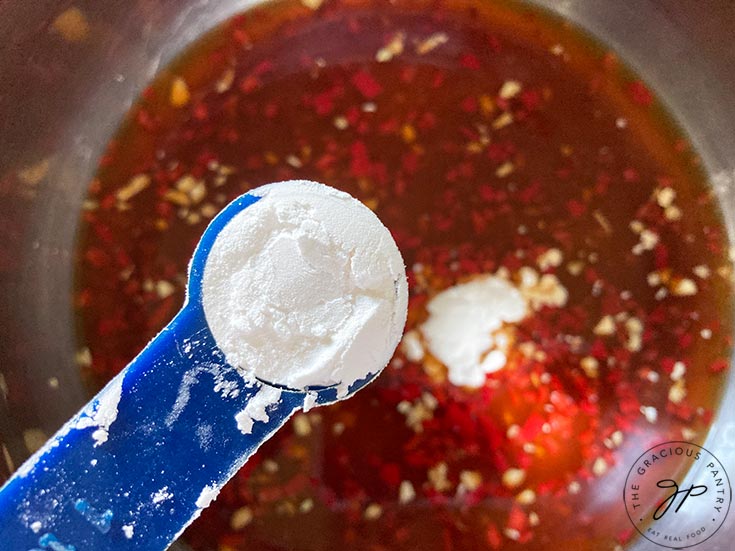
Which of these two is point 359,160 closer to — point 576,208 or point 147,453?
point 576,208

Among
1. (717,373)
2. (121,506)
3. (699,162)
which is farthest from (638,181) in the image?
(121,506)

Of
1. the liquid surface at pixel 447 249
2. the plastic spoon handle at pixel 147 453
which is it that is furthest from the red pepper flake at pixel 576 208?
Result: the plastic spoon handle at pixel 147 453

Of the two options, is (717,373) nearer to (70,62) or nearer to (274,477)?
(274,477)

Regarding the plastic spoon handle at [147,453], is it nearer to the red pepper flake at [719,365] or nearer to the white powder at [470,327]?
the white powder at [470,327]

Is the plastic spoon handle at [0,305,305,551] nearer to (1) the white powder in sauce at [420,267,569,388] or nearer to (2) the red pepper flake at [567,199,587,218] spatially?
(1) the white powder in sauce at [420,267,569,388]
